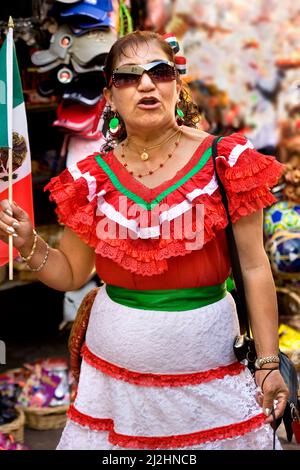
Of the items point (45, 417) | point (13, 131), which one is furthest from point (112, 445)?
point (45, 417)

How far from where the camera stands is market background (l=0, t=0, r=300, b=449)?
433 centimetres

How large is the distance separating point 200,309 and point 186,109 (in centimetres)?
66

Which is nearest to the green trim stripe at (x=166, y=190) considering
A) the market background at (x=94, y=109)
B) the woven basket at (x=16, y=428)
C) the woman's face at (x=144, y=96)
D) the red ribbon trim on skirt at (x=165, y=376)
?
the woman's face at (x=144, y=96)

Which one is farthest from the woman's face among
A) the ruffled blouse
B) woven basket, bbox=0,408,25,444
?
woven basket, bbox=0,408,25,444

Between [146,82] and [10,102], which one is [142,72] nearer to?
[146,82]

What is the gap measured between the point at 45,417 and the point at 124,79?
2.31 meters

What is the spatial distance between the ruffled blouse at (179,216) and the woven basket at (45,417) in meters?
1.97

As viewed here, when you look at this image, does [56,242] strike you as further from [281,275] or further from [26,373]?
[281,275]

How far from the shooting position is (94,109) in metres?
4.45

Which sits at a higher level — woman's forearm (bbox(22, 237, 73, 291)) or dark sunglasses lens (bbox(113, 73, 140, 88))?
dark sunglasses lens (bbox(113, 73, 140, 88))

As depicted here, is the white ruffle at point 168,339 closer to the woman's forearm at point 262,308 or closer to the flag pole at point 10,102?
→ the woman's forearm at point 262,308

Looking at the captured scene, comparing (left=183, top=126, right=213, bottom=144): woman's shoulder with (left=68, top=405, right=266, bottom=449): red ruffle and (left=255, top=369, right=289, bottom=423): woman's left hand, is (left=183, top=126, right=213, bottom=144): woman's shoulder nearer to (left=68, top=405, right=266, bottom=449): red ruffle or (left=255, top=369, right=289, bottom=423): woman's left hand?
(left=255, top=369, right=289, bottom=423): woman's left hand

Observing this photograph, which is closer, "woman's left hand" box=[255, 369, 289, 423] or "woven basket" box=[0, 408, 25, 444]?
"woman's left hand" box=[255, 369, 289, 423]

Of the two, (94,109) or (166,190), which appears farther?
(94,109)
